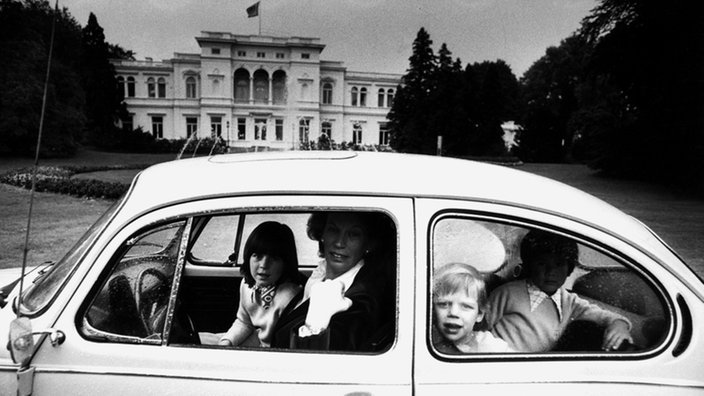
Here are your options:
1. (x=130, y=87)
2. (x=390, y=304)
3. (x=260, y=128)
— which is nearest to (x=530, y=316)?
(x=390, y=304)

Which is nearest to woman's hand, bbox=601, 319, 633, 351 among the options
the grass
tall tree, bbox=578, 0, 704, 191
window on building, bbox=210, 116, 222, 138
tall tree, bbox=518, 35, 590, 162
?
the grass

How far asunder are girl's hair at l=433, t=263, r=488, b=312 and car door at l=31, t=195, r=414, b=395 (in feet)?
0.54

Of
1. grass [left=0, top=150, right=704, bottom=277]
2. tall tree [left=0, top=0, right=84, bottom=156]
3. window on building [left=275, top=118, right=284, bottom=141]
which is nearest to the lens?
grass [left=0, top=150, right=704, bottom=277]

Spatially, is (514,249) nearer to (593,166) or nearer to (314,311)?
(314,311)

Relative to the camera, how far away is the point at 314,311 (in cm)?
202

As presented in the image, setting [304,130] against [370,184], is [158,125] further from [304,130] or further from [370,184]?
[370,184]

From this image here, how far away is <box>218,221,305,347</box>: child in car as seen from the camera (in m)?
2.36

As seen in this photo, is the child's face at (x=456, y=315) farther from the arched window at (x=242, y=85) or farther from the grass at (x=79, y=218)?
the arched window at (x=242, y=85)

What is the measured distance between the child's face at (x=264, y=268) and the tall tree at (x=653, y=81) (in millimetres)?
22879

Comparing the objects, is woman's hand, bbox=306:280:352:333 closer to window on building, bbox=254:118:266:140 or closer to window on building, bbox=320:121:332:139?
window on building, bbox=254:118:266:140

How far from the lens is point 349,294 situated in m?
2.02

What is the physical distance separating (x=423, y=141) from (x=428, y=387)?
44774 millimetres

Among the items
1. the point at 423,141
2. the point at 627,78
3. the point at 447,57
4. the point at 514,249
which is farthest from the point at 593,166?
the point at 514,249

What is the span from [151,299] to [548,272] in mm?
1679
